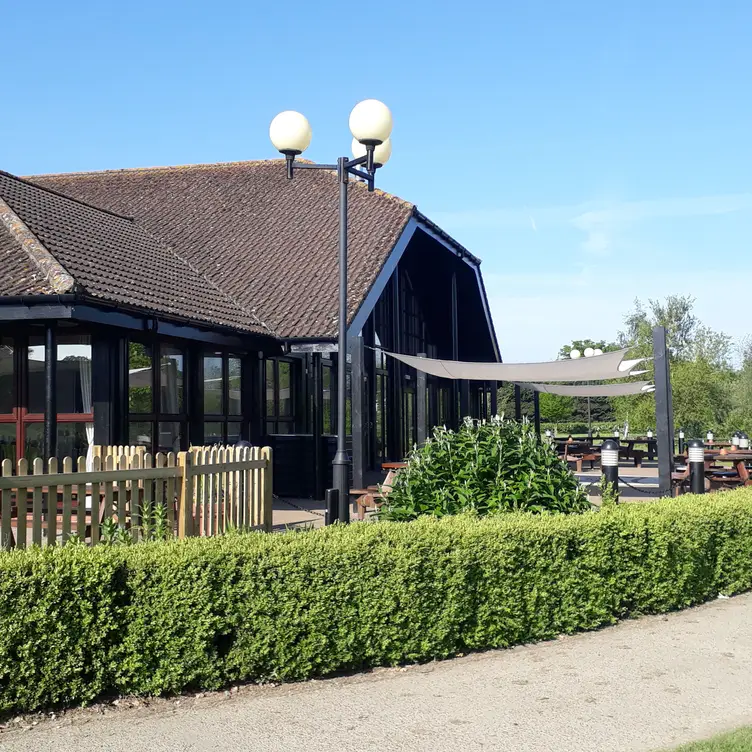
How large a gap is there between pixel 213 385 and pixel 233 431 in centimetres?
107

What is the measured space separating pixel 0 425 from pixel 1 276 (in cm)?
190

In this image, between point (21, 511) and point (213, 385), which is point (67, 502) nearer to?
point (21, 511)

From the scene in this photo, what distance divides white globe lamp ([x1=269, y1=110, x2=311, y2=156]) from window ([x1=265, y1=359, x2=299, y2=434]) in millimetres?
6912

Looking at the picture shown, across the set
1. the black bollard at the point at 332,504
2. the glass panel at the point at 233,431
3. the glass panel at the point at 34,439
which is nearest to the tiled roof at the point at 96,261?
the glass panel at the point at 233,431

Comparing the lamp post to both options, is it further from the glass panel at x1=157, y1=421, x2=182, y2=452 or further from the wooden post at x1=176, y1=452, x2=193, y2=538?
the glass panel at x1=157, y1=421, x2=182, y2=452

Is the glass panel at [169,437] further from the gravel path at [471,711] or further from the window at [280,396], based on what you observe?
the gravel path at [471,711]

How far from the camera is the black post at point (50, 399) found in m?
10.6

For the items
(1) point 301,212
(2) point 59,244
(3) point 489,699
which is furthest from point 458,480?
(1) point 301,212

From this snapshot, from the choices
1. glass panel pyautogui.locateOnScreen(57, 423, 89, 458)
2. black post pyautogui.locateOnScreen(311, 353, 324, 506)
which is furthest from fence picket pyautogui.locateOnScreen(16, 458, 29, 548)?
black post pyautogui.locateOnScreen(311, 353, 324, 506)

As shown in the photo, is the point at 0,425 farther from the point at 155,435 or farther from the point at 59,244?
the point at 59,244

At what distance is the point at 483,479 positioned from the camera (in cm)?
Answer: 764

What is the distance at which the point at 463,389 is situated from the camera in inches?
1014

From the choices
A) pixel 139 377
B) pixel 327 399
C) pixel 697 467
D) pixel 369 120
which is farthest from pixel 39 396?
pixel 697 467

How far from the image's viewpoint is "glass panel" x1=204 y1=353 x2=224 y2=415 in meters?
14.2
